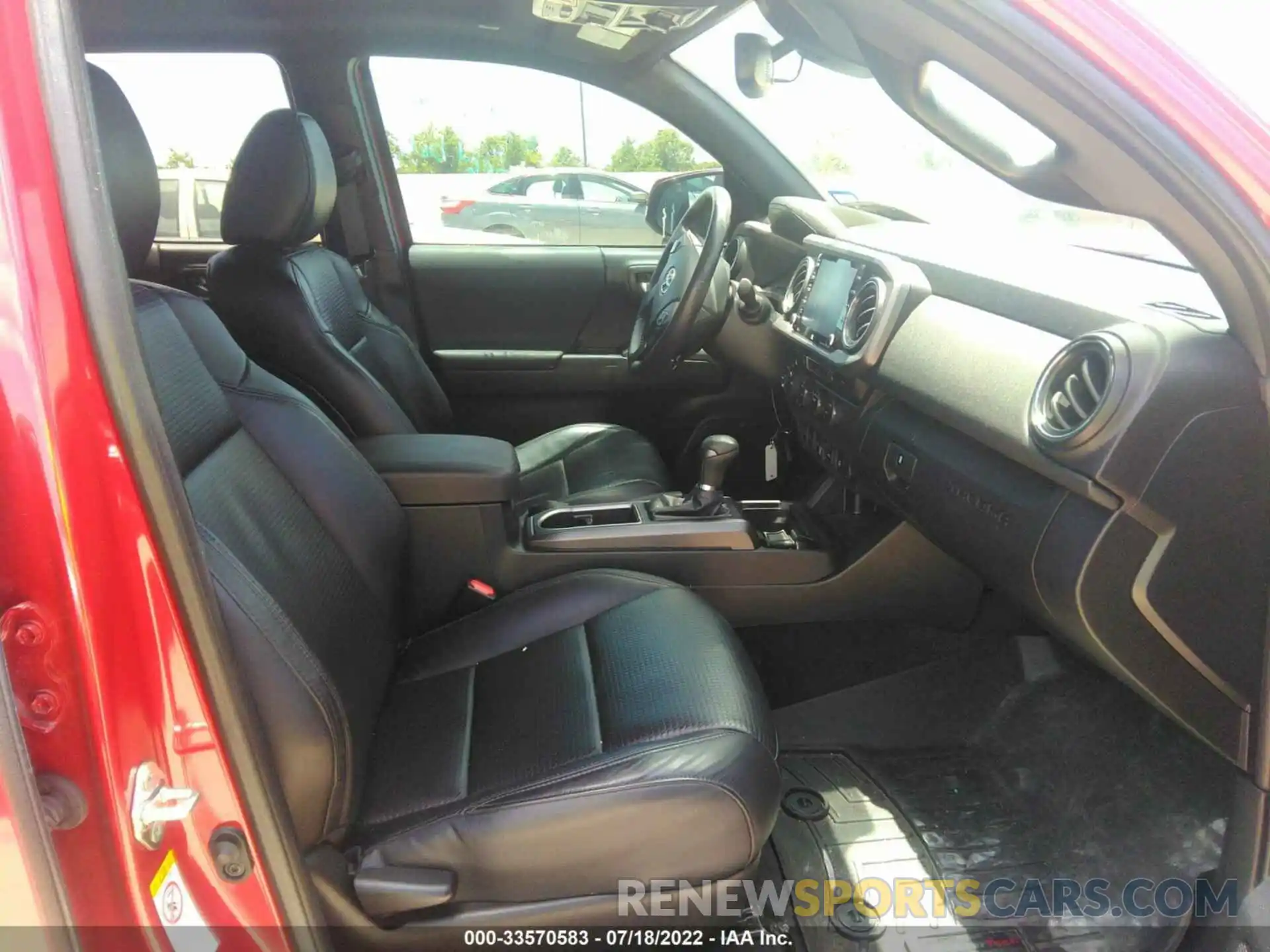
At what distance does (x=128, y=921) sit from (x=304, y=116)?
5.39 feet

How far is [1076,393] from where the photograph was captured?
1.08 m

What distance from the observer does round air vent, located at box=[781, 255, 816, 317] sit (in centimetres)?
192

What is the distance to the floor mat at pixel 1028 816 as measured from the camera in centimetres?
139

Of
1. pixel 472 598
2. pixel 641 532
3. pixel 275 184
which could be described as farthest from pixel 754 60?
pixel 472 598

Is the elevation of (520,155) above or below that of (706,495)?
above

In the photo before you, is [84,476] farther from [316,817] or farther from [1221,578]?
[1221,578]

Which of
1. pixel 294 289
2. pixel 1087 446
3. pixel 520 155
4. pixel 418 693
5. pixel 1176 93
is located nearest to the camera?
pixel 1176 93

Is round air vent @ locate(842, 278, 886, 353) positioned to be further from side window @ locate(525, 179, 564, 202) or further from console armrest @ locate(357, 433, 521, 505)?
side window @ locate(525, 179, 564, 202)

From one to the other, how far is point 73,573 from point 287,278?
1.35 meters

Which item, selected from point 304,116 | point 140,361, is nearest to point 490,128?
point 304,116

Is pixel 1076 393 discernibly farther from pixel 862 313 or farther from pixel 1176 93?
pixel 862 313

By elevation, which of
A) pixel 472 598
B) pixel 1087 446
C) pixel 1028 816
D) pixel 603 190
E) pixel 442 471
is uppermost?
pixel 603 190

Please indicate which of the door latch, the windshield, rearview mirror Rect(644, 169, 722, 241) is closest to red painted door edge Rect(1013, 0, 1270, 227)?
the windshield

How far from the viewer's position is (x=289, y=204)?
1.86 m
